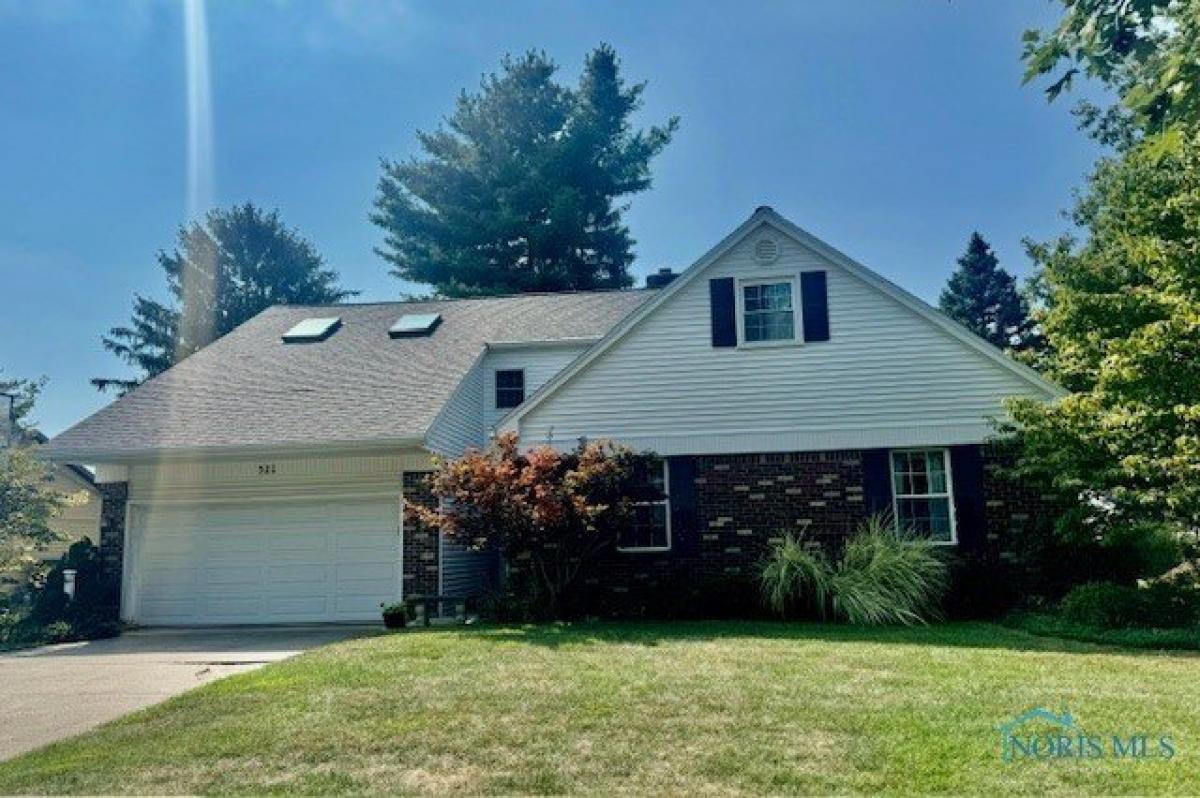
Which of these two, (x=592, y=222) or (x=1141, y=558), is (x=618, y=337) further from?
(x=592, y=222)

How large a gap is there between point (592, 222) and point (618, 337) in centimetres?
1875

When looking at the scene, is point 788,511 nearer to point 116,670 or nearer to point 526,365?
point 526,365

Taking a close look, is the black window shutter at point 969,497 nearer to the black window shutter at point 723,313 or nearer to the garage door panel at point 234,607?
the black window shutter at point 723,313

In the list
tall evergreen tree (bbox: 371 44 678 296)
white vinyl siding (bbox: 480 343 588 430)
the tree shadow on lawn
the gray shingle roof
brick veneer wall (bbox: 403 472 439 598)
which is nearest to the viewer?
the tree shadow on lawn

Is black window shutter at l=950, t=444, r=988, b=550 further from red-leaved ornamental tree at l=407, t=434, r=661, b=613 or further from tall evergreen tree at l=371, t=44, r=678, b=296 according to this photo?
tall evergreen tree at l=371, t=44, r=678, b=296

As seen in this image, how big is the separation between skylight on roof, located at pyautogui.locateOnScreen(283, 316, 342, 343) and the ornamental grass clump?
10.8 metres

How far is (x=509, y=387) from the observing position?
16672 mm

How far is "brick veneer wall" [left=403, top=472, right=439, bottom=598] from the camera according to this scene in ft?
42.0

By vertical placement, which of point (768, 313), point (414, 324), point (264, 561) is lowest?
point (264, 561)

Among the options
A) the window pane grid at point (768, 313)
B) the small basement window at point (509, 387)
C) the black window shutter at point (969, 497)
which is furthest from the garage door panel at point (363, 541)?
the black window shutter at point (969, 497)

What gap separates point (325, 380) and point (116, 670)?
6884mm

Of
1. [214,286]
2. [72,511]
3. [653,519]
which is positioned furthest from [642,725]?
[214,286]

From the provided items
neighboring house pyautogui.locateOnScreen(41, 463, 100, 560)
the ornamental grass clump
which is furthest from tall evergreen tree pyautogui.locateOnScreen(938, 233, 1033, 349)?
neighboring house pyautogui.locateOnScreen(41, 463, 100, 560)

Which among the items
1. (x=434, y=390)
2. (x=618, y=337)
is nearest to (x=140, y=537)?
(x=434, y=390)
